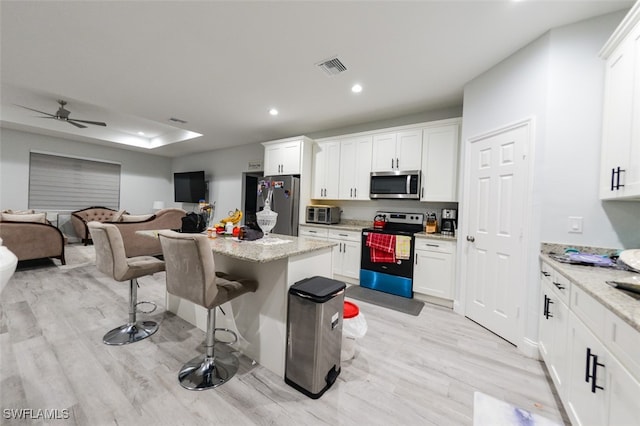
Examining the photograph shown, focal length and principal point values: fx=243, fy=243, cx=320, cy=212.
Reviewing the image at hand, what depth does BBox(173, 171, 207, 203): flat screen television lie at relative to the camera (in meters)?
6.70

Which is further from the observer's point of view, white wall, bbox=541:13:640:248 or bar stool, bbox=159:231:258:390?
white wall, bbox=541:13:640:248

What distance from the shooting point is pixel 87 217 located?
6.24 metres

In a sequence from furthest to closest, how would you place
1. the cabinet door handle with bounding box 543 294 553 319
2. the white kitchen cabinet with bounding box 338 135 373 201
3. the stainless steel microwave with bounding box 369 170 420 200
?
1. the white kitchen cabinet with bounding box 338 135 373 201
2. the stainless steel microwave with bounding box 369 170 420 200
3. the cabinet door handle with bounding box 543 294 553 319

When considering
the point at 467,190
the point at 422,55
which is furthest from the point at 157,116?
the point at 467,190

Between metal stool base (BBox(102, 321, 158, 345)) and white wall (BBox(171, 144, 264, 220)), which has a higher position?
white wall (BBox(171, 144, 264, 220))

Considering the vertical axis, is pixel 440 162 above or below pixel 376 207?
above

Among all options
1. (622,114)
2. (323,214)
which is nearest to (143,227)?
(323,214)

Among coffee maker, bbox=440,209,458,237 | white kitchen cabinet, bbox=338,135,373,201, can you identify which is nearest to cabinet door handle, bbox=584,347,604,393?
coffee maker, bbox=440,209,458,237

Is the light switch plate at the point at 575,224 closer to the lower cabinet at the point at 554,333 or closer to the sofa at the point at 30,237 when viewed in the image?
the lower cabinet at the point at 554,333

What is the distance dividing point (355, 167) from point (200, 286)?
3.11m

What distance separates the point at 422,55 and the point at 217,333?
3.24m

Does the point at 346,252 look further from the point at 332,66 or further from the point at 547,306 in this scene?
the point at 332,66

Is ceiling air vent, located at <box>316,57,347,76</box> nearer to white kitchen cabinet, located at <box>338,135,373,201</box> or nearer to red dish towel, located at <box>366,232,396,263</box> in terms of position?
white kitchen cabinet, located at <box>338,135,373,201</box>

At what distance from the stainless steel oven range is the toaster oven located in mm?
779
